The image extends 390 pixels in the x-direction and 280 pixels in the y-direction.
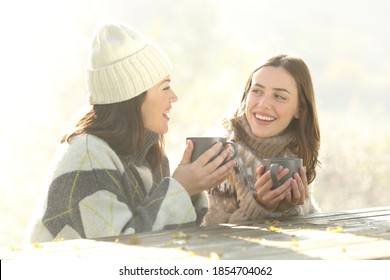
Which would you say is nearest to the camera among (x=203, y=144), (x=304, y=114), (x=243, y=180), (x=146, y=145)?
(x=203, y=144)

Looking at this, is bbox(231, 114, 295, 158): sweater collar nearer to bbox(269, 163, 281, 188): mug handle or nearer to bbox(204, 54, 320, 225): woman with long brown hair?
bbox(204, 54, 320, 225): woman with long brown hair

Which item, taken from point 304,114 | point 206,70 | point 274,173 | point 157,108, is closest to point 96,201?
point 157,108

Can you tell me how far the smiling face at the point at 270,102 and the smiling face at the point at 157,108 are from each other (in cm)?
48

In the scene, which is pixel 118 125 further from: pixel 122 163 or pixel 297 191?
pixel 297 191

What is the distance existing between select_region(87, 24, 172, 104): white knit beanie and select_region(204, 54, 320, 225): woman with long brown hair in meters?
0.58

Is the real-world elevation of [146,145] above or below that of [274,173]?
above

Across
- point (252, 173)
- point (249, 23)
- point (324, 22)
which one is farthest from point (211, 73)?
point (252, 173)

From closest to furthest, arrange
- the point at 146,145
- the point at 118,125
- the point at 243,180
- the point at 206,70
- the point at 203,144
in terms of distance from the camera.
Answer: the point at 203,144, the point at 118,125, the point at 146,145, the point at 243,180, the point at 206,70

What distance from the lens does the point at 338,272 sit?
1281 millimetres

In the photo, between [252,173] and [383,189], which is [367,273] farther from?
[383,189]

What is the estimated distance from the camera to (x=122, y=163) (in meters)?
2.09

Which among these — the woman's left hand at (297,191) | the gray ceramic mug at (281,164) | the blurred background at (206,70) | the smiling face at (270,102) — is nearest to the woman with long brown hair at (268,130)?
the smiling face at (270,102)

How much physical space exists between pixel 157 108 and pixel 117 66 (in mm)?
200

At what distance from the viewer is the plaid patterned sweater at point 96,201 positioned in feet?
6.17
